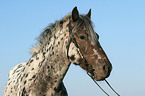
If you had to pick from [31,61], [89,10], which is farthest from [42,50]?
[89,10]

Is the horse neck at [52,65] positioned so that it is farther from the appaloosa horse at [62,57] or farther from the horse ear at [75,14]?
the horse ear at [75,14]

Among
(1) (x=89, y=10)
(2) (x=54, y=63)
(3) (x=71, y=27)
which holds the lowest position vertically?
(2) (x=54, y=63)

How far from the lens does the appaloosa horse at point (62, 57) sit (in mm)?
4188

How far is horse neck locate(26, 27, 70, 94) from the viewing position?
4.46 meters

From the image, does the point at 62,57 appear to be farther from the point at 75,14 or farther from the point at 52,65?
the point at 75,14

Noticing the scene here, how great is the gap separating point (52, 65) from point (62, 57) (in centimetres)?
28

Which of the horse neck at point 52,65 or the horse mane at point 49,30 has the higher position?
the horse mane at point 49,30

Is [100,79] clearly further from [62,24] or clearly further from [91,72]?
[62,24]

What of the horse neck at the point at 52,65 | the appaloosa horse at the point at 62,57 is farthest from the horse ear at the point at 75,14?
the horse neck at the point at 52,65

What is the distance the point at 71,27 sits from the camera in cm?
446

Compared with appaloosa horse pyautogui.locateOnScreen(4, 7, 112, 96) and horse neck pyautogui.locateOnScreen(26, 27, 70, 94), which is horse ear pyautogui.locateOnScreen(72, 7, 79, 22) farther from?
horse neck pyautogui.locateOnScreen(26, 27, 70, 94)

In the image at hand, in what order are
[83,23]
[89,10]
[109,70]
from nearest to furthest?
[109,70], [83,23], [89,10]

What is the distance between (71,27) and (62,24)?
1.28ft

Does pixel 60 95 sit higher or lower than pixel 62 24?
lower
